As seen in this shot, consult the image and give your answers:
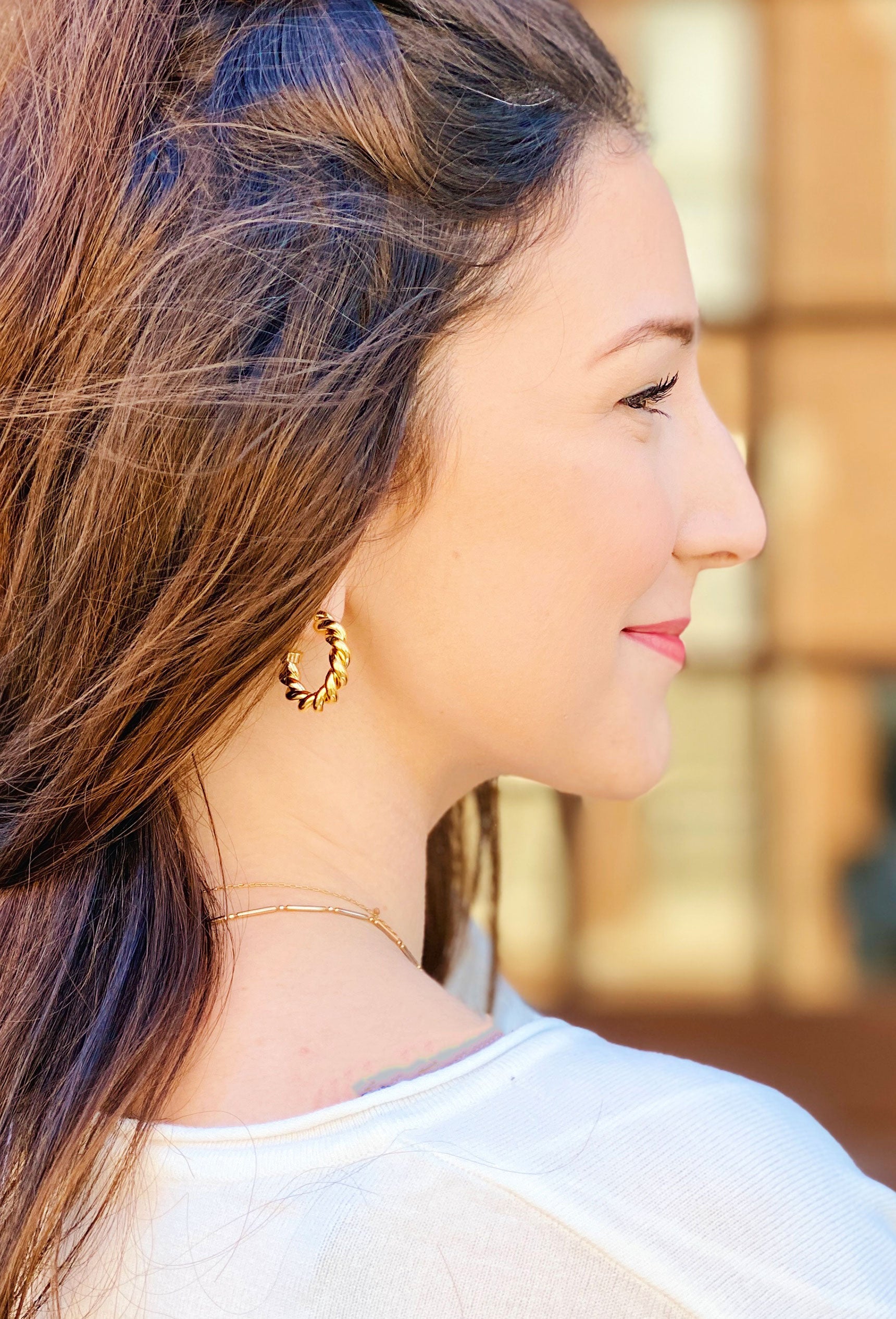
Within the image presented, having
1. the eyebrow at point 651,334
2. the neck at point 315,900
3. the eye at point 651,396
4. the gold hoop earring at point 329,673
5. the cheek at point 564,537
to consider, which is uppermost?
the eyebrow at point 651,334

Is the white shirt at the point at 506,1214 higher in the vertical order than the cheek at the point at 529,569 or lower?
lower

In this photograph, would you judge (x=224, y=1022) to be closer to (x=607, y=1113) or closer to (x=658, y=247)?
(x=607, y=1113)

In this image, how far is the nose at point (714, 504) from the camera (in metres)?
0.85

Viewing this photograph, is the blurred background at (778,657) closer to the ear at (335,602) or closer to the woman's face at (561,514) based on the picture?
the woman's face at (561,514)

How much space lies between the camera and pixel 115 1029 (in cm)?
67

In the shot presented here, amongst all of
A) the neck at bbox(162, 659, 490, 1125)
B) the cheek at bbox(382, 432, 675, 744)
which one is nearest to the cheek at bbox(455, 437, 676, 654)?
the cheek at bbox(382, 432, 675, 744)

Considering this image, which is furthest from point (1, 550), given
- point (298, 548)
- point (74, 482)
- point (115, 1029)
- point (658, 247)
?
point (658, 247)

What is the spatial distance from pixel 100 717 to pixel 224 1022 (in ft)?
0.62

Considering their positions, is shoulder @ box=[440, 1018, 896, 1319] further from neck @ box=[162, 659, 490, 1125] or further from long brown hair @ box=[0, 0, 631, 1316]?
long brown hair @ box=[0, 0, 631, 1316]

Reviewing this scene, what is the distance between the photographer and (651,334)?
80 centimetres

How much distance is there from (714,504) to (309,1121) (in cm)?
49

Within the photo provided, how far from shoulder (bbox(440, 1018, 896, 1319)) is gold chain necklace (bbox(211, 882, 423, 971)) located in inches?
6.4

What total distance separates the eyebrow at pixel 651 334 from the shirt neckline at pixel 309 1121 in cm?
44

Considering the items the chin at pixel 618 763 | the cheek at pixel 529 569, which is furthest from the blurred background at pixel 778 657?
the cheek at pixel 529 569
